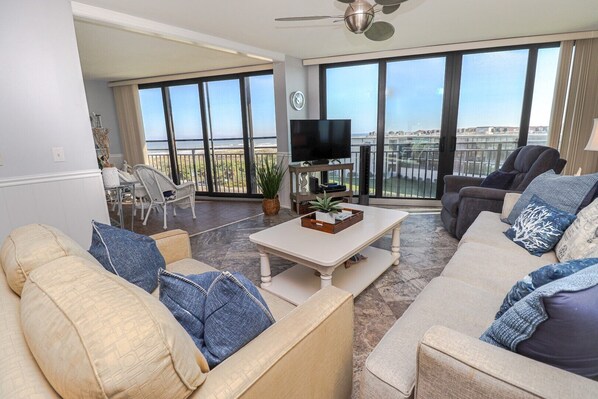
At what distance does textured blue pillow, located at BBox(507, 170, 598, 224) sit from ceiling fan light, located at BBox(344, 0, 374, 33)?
168 centimetres

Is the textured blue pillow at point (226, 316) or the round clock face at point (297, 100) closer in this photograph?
the textured blue pillow at point (226, 316)

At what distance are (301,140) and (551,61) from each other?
3359mm

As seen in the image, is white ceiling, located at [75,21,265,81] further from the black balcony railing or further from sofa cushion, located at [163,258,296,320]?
sofa cushion, located at [163,258,296,320]

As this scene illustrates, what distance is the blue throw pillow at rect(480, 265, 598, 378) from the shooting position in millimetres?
705

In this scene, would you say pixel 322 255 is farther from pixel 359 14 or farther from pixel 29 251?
pixel 359 14

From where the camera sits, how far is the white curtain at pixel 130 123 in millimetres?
5805

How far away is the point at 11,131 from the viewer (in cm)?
203

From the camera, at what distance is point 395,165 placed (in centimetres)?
484

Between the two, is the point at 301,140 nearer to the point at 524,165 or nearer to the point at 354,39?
the point at 354,39

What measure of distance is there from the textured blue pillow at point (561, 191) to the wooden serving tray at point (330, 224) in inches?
46.3

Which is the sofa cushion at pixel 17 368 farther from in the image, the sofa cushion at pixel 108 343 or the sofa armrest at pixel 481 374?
the sofa armrest at pixel 481 374

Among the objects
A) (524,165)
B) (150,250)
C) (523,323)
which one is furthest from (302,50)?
(523,323)

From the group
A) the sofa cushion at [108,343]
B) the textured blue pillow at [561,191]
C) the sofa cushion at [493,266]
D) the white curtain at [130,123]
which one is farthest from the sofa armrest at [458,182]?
the white curtain at [130,123]

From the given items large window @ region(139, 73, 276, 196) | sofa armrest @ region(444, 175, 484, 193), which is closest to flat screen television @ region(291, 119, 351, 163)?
large window @ region(139, 73, 276, 196)
